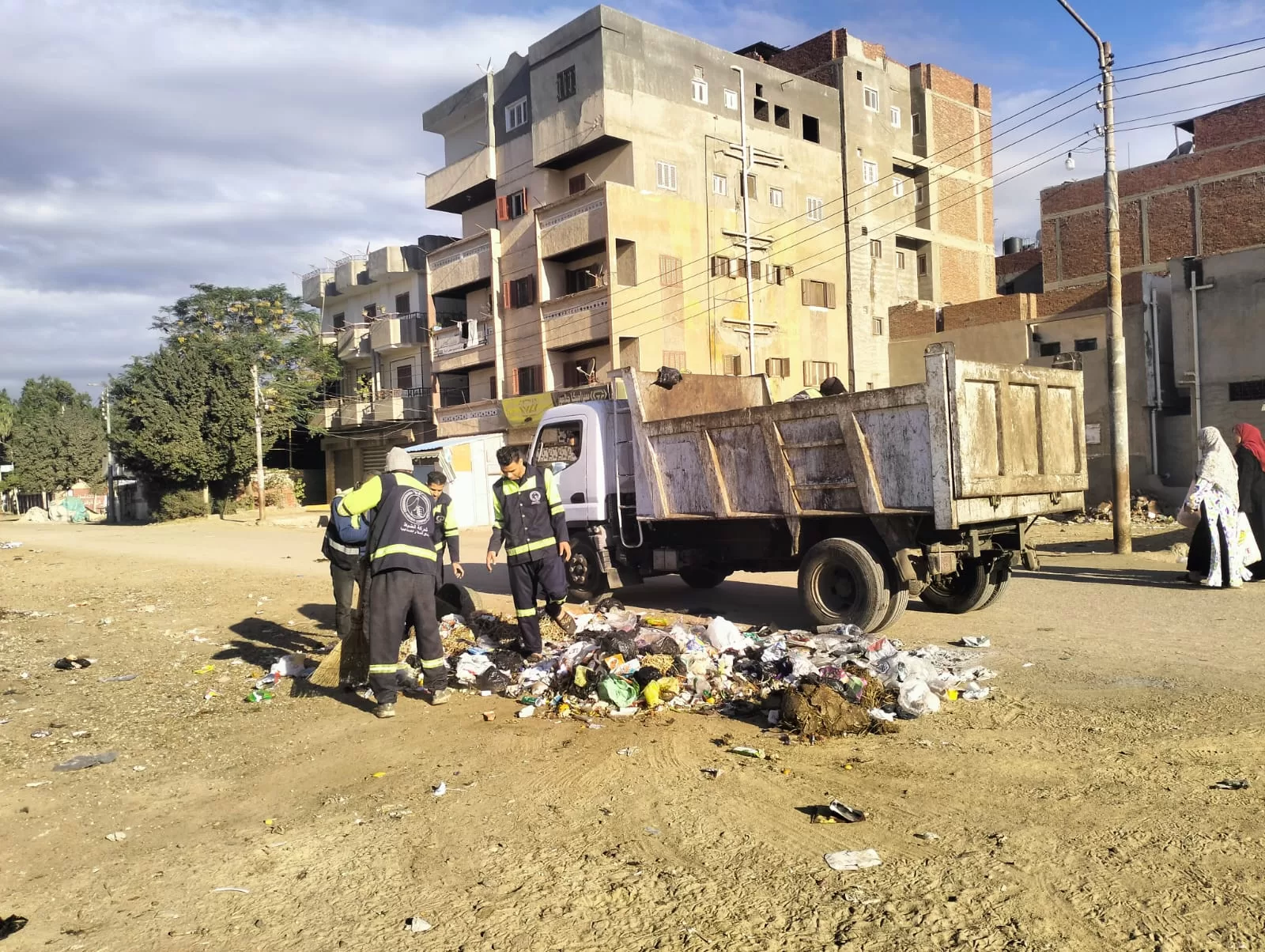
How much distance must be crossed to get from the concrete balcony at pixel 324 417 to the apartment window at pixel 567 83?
18.7 metres

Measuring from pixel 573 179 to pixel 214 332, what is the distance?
1945 centimetres

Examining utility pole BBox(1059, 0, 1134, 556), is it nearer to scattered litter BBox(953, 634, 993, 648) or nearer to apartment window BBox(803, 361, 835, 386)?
scattered litter BBox(953, 634, 993, 648)

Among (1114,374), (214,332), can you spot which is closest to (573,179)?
(214,332)

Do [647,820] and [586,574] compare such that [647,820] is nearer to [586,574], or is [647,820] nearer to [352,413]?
[586,574]

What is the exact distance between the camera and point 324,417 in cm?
4416

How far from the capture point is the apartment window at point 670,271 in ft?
104

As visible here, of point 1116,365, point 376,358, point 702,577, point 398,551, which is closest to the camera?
point 398,551

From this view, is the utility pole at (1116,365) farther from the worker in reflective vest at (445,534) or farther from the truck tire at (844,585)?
the worker in reflective vest at (445,534)

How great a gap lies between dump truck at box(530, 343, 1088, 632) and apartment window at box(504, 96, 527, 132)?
28246 mm

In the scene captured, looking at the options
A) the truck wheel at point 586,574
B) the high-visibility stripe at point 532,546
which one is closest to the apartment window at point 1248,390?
the truck wheel at point 586,574

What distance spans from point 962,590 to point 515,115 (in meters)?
31.5

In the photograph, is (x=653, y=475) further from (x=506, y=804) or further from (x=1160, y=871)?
(x=1160, y=871)

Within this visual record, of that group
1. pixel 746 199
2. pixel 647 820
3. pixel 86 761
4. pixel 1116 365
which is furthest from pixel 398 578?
pixel 746 199

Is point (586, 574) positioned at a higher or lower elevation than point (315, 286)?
lower
